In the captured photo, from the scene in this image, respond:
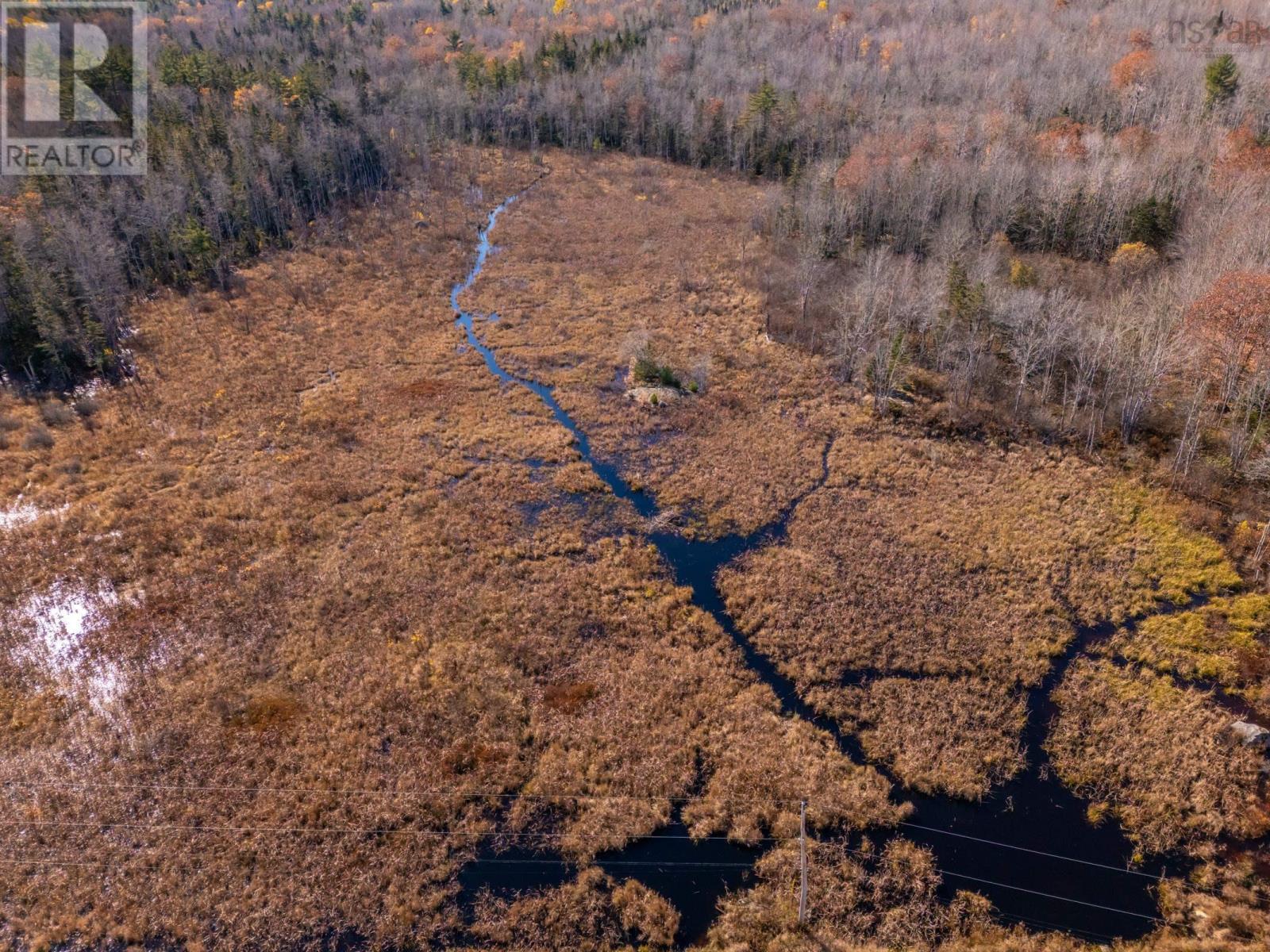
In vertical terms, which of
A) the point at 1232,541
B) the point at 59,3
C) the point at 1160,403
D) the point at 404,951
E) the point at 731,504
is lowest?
the point at 404,951

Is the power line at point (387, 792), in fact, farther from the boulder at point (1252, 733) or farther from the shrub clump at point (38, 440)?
the shrub clump at point (38, 440)

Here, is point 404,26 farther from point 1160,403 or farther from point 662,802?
point 662,802

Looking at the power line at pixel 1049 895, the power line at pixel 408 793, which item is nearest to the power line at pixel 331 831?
the power line at pixel 408 793

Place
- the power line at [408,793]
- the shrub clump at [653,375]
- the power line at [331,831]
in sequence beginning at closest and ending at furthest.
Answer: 1. the power line at [331,831]
2. the power line at [408,793]
3. the shrub clump at [653,375]

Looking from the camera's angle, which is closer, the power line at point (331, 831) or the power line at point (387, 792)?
the power line at point (331, 831)

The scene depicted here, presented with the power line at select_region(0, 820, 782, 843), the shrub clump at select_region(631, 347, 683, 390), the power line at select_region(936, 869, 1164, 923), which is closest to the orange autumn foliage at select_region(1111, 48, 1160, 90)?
the shrub clump at select_region(631, 347, 683, 390)

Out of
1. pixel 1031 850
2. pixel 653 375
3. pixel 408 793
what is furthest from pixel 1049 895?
pixel 653 375

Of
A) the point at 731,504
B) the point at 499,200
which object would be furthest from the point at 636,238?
the point at 731,504
